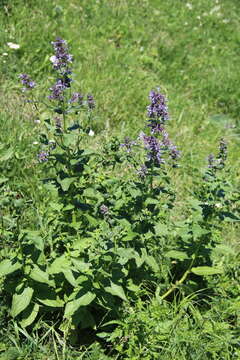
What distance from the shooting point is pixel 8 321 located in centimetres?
239

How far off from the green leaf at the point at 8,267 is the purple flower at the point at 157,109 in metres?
1.04

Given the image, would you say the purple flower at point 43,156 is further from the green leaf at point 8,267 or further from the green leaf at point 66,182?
the green leaf at point 8,267

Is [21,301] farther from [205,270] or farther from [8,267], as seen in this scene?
[205,270]

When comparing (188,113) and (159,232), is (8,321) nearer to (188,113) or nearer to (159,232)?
(159,232)

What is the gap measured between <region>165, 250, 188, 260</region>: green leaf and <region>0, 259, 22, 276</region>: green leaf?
1075 mm

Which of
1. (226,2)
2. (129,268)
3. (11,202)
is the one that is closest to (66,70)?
Answer: (11,202)

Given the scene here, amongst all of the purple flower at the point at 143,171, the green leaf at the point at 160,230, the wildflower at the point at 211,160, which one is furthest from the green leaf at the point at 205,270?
the purple flower at the point at 143,171

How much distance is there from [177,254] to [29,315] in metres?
1.04

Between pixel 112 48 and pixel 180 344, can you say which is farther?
pixel 112 48

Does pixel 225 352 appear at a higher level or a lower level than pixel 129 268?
lower

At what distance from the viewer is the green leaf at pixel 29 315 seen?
2.34 metres

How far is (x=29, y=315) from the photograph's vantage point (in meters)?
2.37

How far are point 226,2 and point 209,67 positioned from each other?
2874 millimetres

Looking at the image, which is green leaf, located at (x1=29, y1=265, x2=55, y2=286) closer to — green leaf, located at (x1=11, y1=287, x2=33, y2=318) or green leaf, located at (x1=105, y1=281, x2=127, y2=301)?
green leaf, located at (x1=11, y1=287, x2=33, y2=318)
